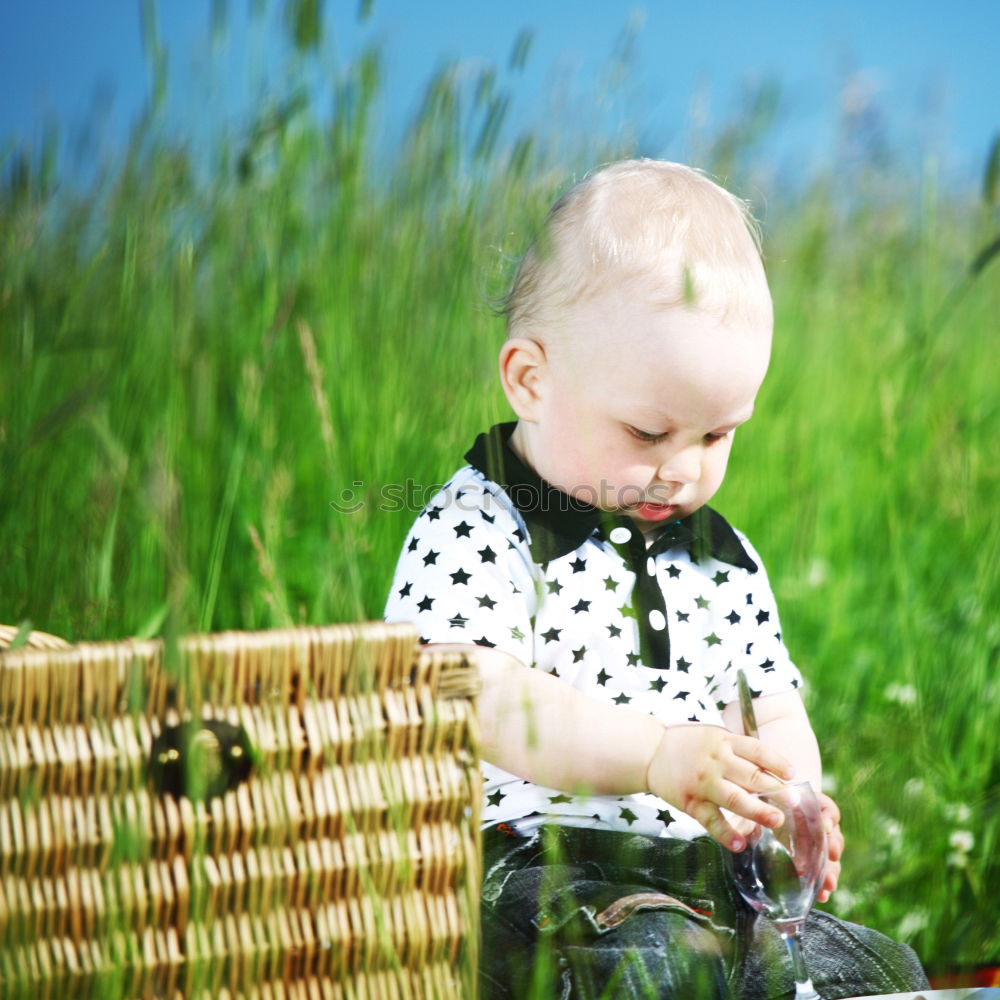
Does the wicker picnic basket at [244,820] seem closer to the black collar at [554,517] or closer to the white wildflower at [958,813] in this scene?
the black collar at [554,517]

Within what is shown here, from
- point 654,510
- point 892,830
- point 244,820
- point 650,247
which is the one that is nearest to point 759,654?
point 654,510

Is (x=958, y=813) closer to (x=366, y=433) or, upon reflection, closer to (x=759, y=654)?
(x=759, y=654)

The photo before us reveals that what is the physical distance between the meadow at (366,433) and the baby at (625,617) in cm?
10

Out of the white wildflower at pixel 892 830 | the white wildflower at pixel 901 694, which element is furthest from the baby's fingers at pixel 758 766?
the white wildflower at pixel 901 694

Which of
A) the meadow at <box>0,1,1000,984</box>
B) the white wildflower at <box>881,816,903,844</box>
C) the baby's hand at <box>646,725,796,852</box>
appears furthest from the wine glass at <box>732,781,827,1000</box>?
the white wildflower at <box>881,816,903,844</box>

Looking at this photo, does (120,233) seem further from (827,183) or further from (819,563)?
(827,183)

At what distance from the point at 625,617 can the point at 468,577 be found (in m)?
0.16

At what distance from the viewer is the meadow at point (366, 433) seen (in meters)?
0.88

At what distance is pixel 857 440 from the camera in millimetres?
1863

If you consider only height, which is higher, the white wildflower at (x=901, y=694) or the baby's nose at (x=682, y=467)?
the baby's nose at (x=682, y=467)

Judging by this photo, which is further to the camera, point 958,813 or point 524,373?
point 958,813

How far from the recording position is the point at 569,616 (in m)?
1.00

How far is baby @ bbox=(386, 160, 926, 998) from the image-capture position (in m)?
0.83

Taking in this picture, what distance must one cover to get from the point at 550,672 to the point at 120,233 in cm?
52
